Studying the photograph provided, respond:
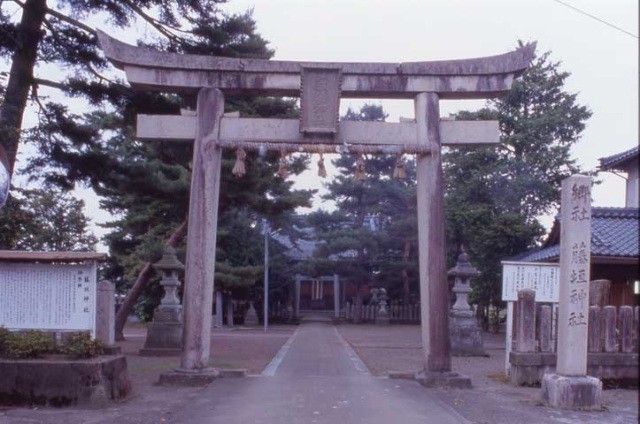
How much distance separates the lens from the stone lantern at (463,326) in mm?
20078

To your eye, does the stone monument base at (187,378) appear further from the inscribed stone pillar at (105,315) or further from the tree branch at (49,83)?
the tree branch at (49,83)

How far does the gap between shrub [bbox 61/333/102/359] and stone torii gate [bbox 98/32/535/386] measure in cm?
223

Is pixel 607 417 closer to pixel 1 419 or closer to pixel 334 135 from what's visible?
pixel 334 135

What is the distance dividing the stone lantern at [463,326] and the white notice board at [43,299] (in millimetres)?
11369

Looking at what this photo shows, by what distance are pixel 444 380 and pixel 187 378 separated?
4331mm

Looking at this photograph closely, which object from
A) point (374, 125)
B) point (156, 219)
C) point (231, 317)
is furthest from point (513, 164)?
point (231, 317)

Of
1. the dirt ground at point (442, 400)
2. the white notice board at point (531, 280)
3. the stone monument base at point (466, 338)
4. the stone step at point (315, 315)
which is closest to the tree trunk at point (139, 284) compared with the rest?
the dirt ground at point (442, 400)

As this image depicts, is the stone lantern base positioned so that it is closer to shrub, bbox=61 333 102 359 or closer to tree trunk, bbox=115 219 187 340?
tree trunk, bbox=115 219 187 340

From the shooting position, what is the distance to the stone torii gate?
12.4m

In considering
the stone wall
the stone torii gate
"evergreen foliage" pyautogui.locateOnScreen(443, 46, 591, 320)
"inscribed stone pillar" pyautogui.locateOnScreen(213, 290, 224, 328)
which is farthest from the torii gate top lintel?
"inscribed stone pillar" pyautogui.locateOnScreen(213, 290, 224, 328)

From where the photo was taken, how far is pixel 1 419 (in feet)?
28.9

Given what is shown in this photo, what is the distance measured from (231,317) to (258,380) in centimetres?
2681

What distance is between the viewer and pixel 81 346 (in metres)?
10.1

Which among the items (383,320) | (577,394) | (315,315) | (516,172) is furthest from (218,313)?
(577,394)
